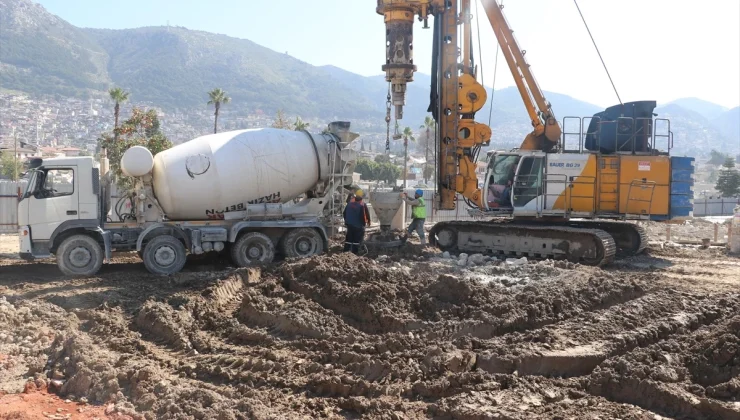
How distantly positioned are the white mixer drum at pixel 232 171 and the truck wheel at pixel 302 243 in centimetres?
96

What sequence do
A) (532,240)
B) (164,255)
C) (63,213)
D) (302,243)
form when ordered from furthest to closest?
(532,240), (302,243), (164,255), (63,213)

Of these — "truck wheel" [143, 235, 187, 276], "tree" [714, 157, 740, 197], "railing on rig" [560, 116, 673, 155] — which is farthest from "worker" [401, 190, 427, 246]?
"tree" [714, 157, 740, 197]

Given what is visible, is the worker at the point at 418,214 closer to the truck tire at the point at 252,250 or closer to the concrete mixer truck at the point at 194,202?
the concrete mixer truck at the point at 194,202

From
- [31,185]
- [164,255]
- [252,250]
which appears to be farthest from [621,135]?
[31,185]

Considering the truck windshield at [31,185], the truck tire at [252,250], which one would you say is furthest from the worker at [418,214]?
the truck windshield at [31,185]

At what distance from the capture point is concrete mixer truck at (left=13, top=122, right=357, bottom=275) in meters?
13.1

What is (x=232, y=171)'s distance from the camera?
Result: 14.0 m

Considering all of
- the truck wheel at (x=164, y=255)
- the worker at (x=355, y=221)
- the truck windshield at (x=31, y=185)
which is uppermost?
the truck windshield at (x=31, y=185)

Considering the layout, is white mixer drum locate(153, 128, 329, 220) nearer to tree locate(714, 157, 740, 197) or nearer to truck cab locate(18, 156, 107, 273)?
truck cab locate(18, 156, 107, 273)

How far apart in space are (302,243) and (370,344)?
268 inches

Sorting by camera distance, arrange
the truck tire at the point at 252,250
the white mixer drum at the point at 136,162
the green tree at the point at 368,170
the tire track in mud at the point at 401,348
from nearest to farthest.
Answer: the tire track in mud at the point at 401,348, the white mixer drum at the point at 136,162, the truck tire at the point at 252,250, the green tree at the point at 368,170

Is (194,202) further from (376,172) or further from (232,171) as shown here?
(376,172)

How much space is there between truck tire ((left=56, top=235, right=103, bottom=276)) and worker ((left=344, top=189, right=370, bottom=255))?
17.3 feet

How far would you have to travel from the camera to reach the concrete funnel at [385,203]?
56.7 ft
